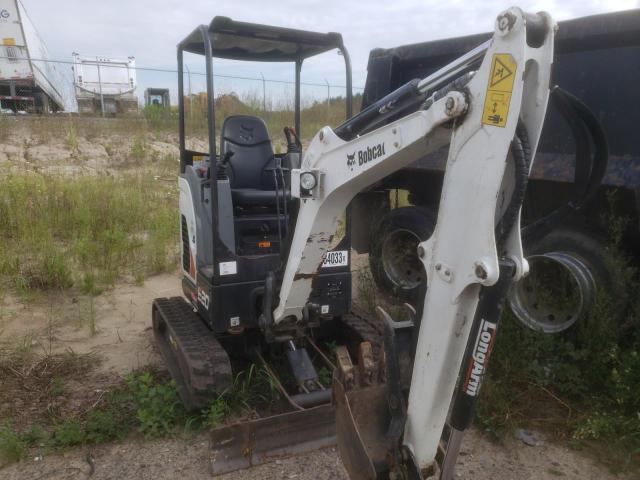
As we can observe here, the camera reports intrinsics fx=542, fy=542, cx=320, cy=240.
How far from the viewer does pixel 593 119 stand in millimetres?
1932

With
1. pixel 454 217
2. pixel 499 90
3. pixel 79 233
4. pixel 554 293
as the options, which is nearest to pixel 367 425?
pixel 454 217

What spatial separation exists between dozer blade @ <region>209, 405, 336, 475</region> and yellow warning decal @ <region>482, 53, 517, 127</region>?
1.99 m

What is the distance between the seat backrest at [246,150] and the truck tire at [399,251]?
150 centimetres

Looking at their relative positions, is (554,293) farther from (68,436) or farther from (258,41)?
(68,436)

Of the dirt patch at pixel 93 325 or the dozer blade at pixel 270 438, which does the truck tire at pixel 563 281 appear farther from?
the dirt patch at pixel 93 325

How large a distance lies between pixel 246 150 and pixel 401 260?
6.66 ft

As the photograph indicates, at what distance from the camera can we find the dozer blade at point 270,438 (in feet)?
9.61

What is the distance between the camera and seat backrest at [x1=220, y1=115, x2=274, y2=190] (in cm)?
417

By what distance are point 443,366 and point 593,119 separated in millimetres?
1029

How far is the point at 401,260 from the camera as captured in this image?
17.7ft

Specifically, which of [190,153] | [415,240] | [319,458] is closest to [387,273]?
[415,240]

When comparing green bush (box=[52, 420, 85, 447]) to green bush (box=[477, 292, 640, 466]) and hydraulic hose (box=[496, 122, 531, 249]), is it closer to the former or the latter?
green bush (box=[477, 292, 640, 466])

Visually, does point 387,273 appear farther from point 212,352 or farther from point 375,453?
point 375,453

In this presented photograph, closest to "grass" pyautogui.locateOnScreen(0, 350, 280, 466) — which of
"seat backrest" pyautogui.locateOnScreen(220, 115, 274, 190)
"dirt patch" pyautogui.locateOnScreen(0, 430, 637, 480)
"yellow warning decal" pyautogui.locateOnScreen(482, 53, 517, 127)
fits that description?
"dirt patch" pyautogui.locateOnScreen(0, 430, 637, 480)
